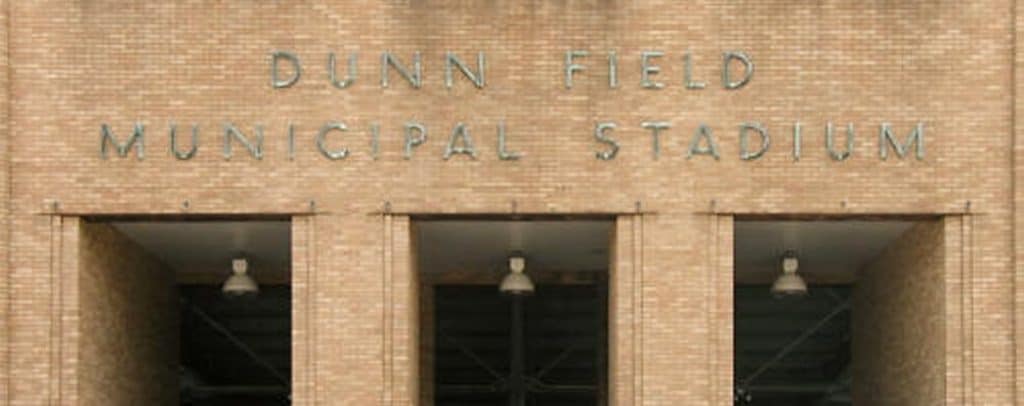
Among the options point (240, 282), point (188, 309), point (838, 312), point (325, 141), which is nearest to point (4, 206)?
point (325, 141)

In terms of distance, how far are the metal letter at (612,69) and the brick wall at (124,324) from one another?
582 centimetres

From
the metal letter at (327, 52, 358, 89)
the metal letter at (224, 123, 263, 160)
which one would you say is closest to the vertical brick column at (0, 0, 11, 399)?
the metal letter at (224, 123, 263, 160)

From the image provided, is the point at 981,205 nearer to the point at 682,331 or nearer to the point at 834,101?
the point at 834,101

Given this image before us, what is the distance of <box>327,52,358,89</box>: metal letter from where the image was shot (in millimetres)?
24328

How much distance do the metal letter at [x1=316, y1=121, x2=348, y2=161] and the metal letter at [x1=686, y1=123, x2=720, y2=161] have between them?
3663 millimetres

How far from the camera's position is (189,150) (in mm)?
24203

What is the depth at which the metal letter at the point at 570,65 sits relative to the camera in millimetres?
24266

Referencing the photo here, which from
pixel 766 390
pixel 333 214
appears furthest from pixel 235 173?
pixel 766 390

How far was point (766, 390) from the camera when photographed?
105ft

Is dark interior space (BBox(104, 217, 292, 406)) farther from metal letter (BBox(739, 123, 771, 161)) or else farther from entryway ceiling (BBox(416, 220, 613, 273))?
metal letter (BBox(739, 123, 771, 161))

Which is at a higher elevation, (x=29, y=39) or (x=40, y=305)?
(x=29, y=39)

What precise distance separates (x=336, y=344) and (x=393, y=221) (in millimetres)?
1438

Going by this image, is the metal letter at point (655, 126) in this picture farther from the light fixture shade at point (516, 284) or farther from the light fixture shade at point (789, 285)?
the light fixture shade at point (789, 285)

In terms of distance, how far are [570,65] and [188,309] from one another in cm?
873
